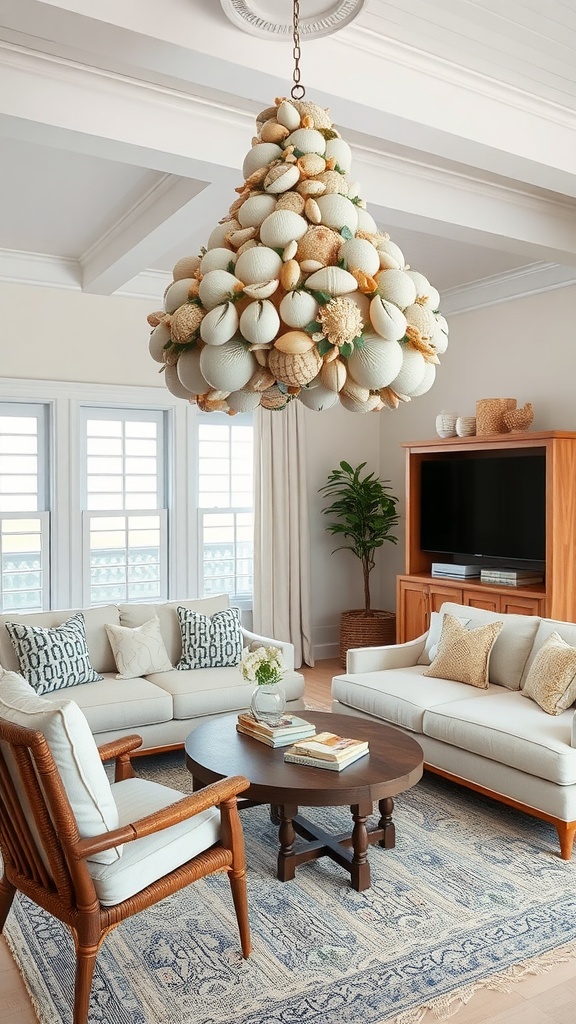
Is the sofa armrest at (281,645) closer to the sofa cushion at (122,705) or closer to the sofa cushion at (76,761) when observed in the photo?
the sofa cushion at (122,705)

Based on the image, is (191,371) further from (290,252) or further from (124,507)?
(124,507)

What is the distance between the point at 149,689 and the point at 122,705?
0.23 m

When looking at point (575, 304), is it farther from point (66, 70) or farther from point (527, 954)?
point (527, 954)

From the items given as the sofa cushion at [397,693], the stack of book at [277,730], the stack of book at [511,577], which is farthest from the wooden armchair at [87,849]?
the stack of book at [511,577]

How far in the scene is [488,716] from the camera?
12.2ft

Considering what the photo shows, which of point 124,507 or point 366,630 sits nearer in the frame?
point 124,507

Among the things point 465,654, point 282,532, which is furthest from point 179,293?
point 282,532

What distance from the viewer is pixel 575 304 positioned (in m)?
5.61

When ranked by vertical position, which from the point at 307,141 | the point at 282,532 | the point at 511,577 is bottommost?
the point at 511,577

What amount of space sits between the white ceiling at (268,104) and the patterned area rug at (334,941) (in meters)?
2.82

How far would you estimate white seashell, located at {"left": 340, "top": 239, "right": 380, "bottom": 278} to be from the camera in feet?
5.98

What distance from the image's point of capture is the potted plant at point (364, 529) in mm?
6730

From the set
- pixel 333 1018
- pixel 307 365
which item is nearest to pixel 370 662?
pixel 333 1018

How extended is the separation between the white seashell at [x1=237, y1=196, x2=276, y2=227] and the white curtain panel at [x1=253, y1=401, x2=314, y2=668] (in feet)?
15.4
